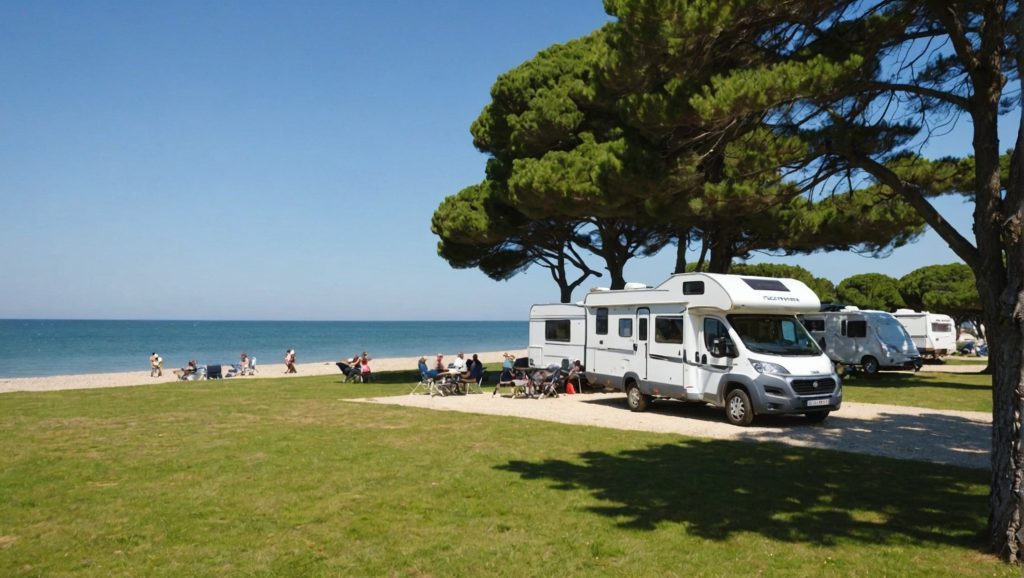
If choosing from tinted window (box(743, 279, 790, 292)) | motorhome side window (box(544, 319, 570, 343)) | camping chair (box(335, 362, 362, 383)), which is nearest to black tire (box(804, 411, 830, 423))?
tinted window (box(743, 279, 790, 292))

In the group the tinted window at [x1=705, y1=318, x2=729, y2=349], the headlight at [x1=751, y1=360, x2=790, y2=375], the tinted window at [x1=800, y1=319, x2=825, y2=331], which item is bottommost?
the headlight at [x1=751, y1=360, x2=790, y2=375]

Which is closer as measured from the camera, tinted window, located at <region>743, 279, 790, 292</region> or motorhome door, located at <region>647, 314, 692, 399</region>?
tinted window, located at <region>743, 279, 790, 292</region>

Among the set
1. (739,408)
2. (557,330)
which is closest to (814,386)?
(739,408)

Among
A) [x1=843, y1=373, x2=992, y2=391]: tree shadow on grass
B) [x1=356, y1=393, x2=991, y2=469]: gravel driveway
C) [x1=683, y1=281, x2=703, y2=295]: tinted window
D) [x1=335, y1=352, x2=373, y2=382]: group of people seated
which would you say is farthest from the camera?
[x1=335, y1=352, x2=373, y2=382]: group of people seated

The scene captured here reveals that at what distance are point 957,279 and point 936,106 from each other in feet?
116

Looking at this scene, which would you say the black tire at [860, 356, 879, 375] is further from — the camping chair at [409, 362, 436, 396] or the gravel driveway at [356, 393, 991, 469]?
the camping chair at [409, 362, 436, 396]

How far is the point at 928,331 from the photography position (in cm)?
2984

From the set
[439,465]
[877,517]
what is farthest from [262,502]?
[877,517]

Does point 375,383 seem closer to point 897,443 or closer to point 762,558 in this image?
point 897,443

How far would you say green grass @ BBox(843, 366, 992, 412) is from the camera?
16.0 metres

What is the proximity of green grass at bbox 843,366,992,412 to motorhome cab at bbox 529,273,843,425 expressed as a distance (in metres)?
4.38

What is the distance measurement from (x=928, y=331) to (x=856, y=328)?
22.3 ft

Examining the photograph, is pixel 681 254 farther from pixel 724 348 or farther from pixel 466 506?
pixel 466 506

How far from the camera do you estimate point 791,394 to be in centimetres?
1193
